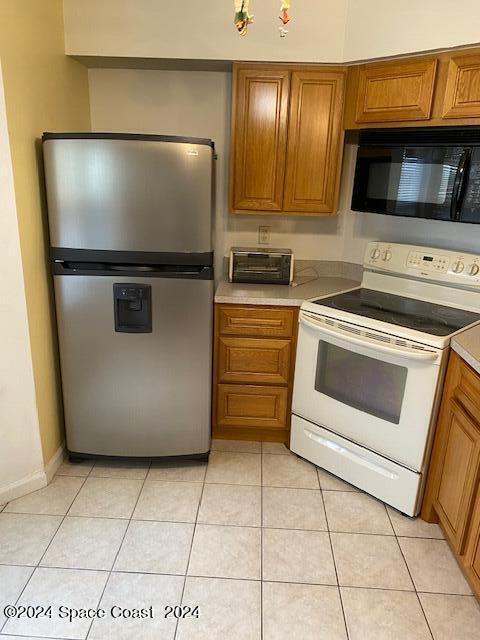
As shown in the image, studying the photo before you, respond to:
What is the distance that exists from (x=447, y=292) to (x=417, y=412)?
0.71 meters

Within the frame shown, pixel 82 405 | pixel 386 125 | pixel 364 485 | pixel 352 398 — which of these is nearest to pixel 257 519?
pixel 364 485

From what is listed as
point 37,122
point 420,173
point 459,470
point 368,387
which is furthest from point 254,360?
point 37,122

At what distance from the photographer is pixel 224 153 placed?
9.27ft

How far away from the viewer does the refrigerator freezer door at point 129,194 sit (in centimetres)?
199

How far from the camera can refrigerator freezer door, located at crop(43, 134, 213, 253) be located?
1990mm

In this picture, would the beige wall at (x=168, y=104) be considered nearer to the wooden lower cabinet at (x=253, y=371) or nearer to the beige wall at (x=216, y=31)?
the beige wall at (x=216, y=31)

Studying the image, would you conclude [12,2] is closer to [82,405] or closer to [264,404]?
[82,405]

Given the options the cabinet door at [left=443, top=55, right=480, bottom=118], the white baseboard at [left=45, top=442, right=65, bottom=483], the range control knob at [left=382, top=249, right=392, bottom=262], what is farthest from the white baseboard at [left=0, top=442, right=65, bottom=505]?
the cabinet door at [left=443, top=55, right=480, bottom=118]

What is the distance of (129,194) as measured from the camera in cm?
203

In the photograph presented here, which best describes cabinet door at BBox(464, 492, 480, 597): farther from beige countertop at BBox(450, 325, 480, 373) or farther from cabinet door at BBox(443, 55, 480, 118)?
cabinet door at BBox(443, 55, 480, 118)

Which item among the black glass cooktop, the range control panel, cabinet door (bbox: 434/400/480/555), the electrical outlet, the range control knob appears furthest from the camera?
the electrical outlet

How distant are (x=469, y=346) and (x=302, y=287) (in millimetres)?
1063

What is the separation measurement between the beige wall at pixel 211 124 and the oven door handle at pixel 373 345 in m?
0.82

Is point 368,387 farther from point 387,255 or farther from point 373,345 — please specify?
point 387,255
